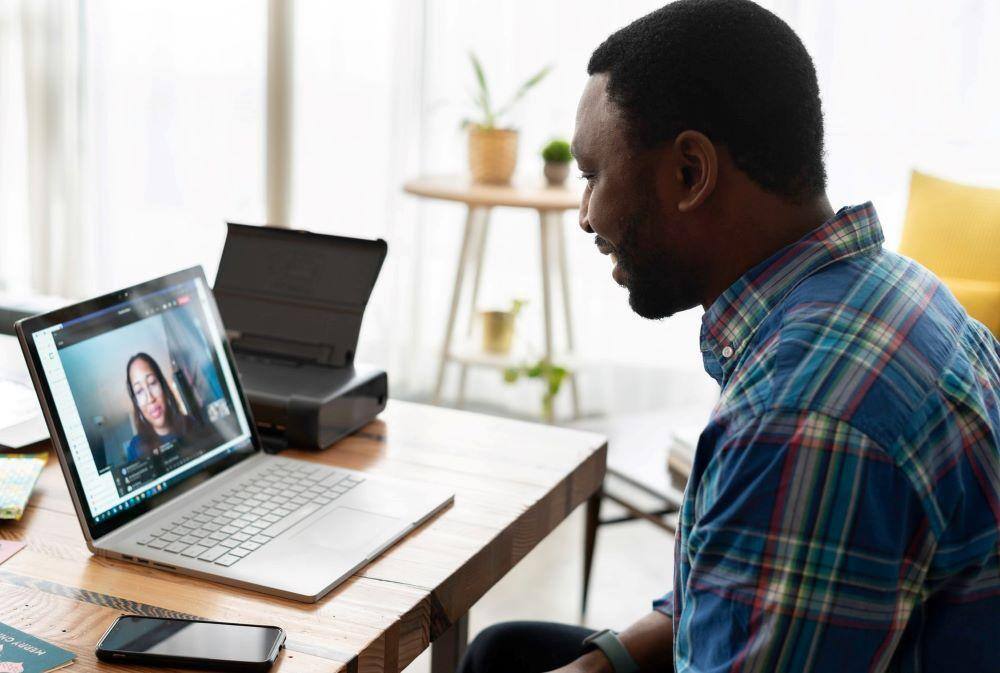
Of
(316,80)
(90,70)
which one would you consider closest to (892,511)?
(316,80)

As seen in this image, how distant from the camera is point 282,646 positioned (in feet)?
2.95

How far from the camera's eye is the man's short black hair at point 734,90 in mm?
910

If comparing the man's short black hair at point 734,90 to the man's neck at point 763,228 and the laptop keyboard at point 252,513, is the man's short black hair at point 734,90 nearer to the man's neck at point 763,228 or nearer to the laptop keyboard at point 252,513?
the man's neck at point 763,228

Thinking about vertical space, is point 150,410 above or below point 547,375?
above

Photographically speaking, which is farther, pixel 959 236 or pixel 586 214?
pixel 959 236

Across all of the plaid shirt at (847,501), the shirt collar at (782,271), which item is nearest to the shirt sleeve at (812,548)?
the plaid shirt at (847,501)

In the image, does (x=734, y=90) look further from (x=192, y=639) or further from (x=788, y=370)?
(x=192, y=639)

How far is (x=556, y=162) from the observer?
3078mm

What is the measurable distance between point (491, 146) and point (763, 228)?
218 cm

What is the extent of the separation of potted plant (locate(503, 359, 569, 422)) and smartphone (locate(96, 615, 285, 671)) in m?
2.22

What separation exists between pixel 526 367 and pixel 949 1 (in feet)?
5.00

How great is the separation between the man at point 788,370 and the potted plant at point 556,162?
2037 mm

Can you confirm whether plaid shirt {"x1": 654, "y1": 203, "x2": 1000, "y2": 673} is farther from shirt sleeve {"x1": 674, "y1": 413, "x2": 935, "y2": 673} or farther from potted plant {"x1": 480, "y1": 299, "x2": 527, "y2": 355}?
potted plant {"x1": 480, "y1": 299, "x2": 527, "y2": 355}

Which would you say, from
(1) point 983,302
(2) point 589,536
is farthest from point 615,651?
(1) point 983,302
